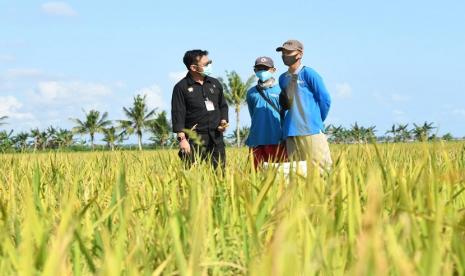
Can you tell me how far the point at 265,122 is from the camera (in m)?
4.77

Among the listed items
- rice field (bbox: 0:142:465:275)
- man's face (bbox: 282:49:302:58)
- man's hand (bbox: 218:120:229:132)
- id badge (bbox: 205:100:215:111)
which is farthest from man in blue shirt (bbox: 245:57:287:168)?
rice field (bbox: 0:142:465:275)

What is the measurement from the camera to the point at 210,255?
4.16 feet

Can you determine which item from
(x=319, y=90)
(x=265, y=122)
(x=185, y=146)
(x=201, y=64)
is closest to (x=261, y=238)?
(x=319, y=90)

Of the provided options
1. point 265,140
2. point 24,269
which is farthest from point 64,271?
point 265,140

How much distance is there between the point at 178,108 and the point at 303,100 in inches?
50.7

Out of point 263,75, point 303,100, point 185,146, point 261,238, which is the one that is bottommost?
point 261,238

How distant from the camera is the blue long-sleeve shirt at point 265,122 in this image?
4.75 meters

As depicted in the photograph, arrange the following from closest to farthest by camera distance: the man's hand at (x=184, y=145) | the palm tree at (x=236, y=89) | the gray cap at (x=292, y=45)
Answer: the gray cap at (x=292, y=45)
the man's hand at (x=184, y=145)
the palm tree at (x=236, y=89)

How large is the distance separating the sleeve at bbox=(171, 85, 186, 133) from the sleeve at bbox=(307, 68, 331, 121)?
131cm

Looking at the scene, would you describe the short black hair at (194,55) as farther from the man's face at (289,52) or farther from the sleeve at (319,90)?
the sleeve at (319,90)

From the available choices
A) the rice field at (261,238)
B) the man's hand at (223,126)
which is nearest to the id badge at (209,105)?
the man's hand at (223,126)

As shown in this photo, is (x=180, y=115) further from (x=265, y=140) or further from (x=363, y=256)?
(x=363, y=256)

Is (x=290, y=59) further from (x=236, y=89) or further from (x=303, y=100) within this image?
(x=236, y=89)

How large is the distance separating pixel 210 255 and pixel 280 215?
0.64 feet
